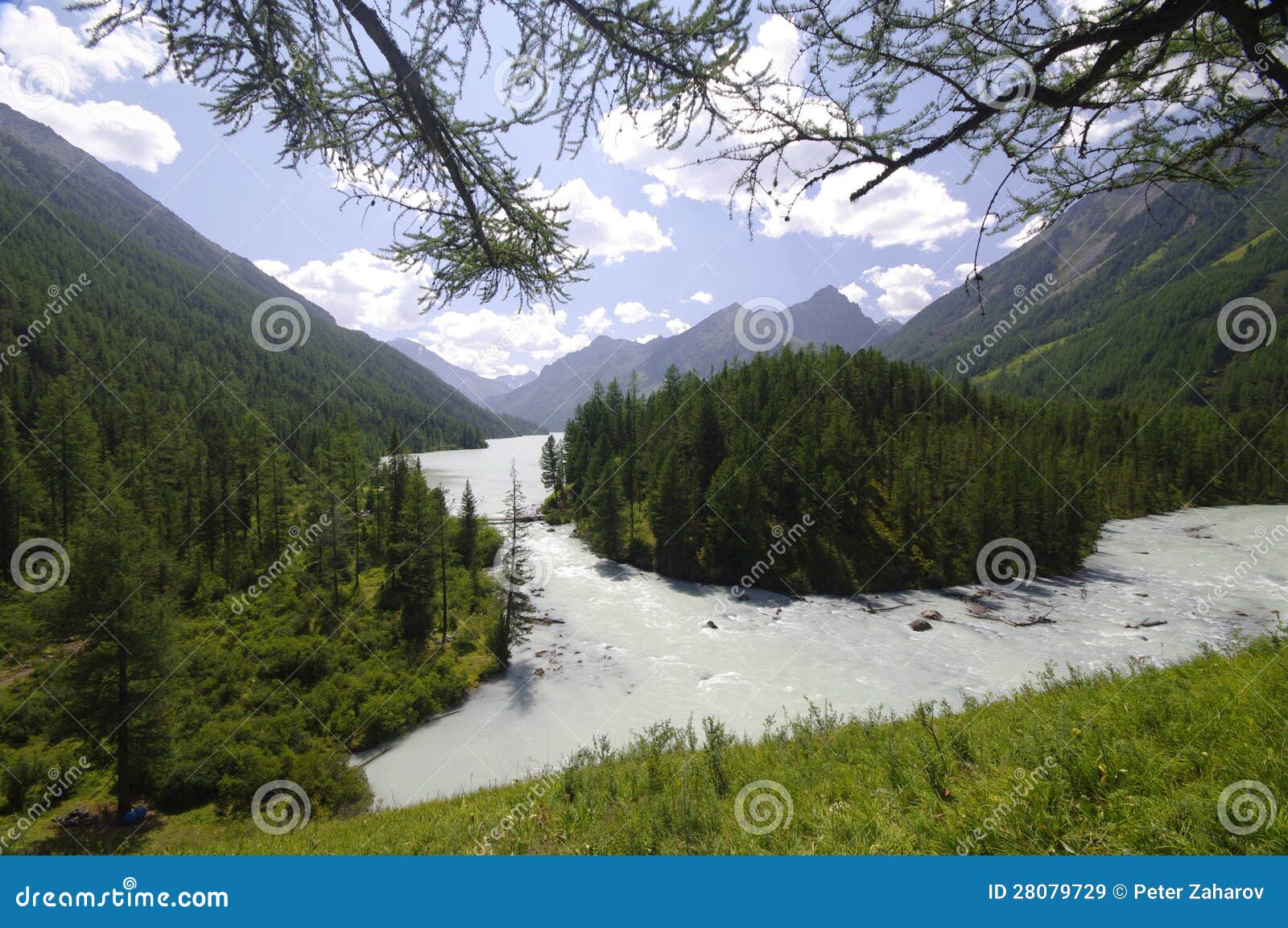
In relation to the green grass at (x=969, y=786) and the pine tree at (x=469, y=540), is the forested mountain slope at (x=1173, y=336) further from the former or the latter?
the green grass at (x=969, y=786)

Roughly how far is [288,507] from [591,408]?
3780 centimetres

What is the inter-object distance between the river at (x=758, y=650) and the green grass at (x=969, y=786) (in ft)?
24.4

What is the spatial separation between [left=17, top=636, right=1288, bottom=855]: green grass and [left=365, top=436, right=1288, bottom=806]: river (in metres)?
7.44

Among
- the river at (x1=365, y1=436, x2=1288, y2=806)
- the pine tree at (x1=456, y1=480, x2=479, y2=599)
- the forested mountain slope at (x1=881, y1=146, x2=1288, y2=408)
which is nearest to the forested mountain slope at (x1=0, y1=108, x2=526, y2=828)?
the pine tree at (x1=456, y1=480, x2=479, y2=599)

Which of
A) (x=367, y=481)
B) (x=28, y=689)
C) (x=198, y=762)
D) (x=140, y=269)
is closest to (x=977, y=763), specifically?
(x=198, y=762)

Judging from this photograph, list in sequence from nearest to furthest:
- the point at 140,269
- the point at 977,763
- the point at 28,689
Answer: the point at 977,763 → the point at 28,689 → the point at 140,269

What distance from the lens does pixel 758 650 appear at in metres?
25.0

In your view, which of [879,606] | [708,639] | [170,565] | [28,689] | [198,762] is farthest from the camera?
[879,606]

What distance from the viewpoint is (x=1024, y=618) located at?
95.3ft

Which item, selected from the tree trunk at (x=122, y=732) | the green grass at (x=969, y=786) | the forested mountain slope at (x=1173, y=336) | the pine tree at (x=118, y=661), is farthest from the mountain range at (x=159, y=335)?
the forested mountain slope at (x=1173, y=336)

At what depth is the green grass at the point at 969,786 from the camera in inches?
131

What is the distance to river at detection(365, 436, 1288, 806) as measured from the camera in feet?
58.0

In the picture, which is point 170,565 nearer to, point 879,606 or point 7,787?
point 7,787

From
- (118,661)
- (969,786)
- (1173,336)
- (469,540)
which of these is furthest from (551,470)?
(1173,336)
